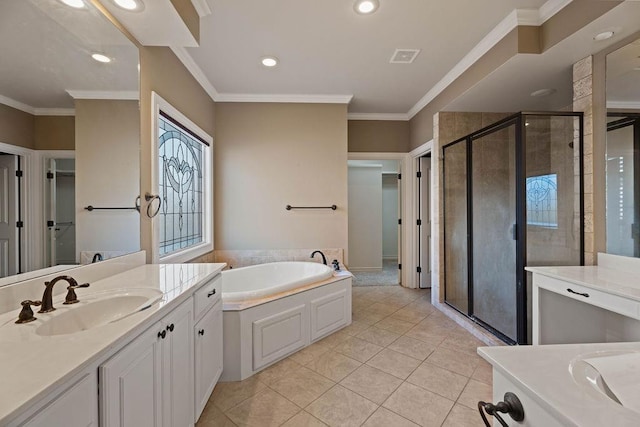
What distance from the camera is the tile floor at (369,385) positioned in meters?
1.60

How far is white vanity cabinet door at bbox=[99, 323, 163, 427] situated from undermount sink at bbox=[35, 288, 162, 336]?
0.14 meters

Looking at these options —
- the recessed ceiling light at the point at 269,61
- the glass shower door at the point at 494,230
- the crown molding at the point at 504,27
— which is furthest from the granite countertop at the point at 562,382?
the recessed ceiling light at the point at 269,61

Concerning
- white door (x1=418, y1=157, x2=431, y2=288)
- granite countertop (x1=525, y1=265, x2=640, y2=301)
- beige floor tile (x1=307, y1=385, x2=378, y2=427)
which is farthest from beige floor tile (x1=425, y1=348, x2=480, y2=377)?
white door (x1=418, y1=157, x2=431, y2=288)

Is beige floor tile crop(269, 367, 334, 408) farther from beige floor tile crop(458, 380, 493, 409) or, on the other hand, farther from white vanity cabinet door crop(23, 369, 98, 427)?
white vanity cabinet door crop(23, 369, 98, 427)

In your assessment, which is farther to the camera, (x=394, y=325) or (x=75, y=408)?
(x=394, y=325)

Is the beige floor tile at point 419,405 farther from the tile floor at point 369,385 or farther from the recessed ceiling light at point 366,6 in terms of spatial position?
the recessed ceiling light at point 366,6

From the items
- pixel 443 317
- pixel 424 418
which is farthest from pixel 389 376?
pixel 443 317

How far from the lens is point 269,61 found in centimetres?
259

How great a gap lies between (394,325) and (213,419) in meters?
1.88

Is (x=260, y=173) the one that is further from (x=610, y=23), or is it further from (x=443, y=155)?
(x=610, y=23)

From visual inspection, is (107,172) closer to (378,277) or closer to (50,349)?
(50,349)

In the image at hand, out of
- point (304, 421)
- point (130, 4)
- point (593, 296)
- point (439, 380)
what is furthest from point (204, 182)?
point (593, 296)

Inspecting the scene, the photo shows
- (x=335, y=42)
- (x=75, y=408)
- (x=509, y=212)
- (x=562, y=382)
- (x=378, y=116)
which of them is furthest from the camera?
(x=378, y=116)

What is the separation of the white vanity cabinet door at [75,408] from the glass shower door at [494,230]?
282 cm
